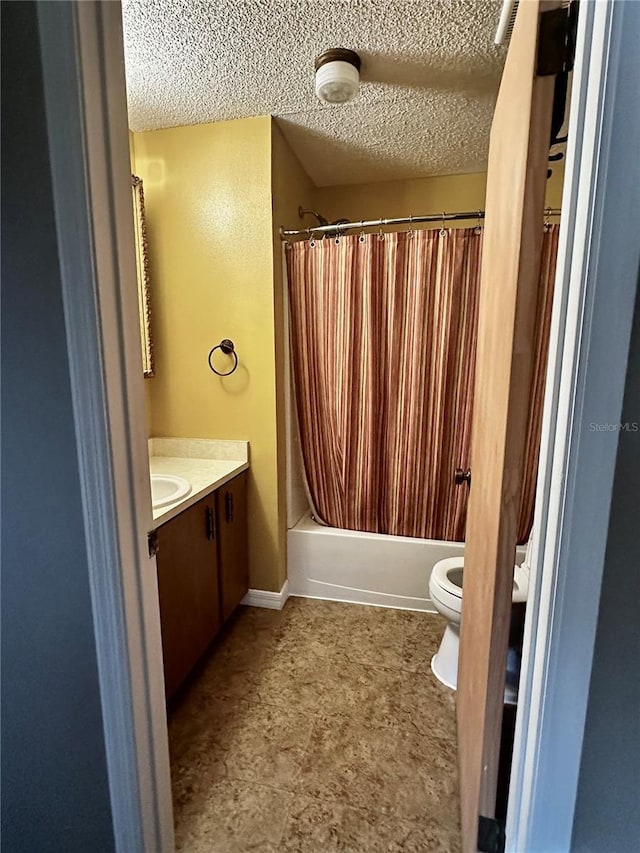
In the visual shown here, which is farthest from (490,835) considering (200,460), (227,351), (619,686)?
(227,351)

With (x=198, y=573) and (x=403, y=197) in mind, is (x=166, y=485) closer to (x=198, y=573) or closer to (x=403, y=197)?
(x=198, y=573)

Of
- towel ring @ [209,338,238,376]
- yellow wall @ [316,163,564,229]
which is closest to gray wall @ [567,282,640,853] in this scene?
towel ring @ [209,338,238,376]

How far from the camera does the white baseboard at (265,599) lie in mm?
2316

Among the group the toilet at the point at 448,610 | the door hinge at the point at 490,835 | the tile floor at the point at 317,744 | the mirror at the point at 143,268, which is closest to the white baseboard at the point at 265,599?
the tile floor at the point at 317,744

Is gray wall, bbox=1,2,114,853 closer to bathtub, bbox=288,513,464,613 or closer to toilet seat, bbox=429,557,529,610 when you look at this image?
toilet seat, bbox=429,557,529,610

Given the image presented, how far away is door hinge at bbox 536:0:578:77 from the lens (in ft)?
2.26

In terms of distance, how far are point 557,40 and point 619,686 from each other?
1084mm

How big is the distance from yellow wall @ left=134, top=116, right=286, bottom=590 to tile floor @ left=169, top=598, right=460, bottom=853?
0.50 meters

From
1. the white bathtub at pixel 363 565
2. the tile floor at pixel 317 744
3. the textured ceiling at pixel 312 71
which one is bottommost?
the tile floor at pixel 317 744

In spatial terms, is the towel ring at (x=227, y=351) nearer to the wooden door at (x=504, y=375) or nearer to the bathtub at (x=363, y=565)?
the bathtub at (x=363, y=565)

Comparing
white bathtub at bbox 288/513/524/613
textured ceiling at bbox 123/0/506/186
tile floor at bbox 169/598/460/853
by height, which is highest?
textured ceiling at bbox 123/0/506/186

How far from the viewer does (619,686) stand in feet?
2.32

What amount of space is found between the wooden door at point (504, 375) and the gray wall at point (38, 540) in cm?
84

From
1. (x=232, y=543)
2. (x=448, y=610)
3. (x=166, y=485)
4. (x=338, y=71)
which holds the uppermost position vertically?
(x=338, y=71)
